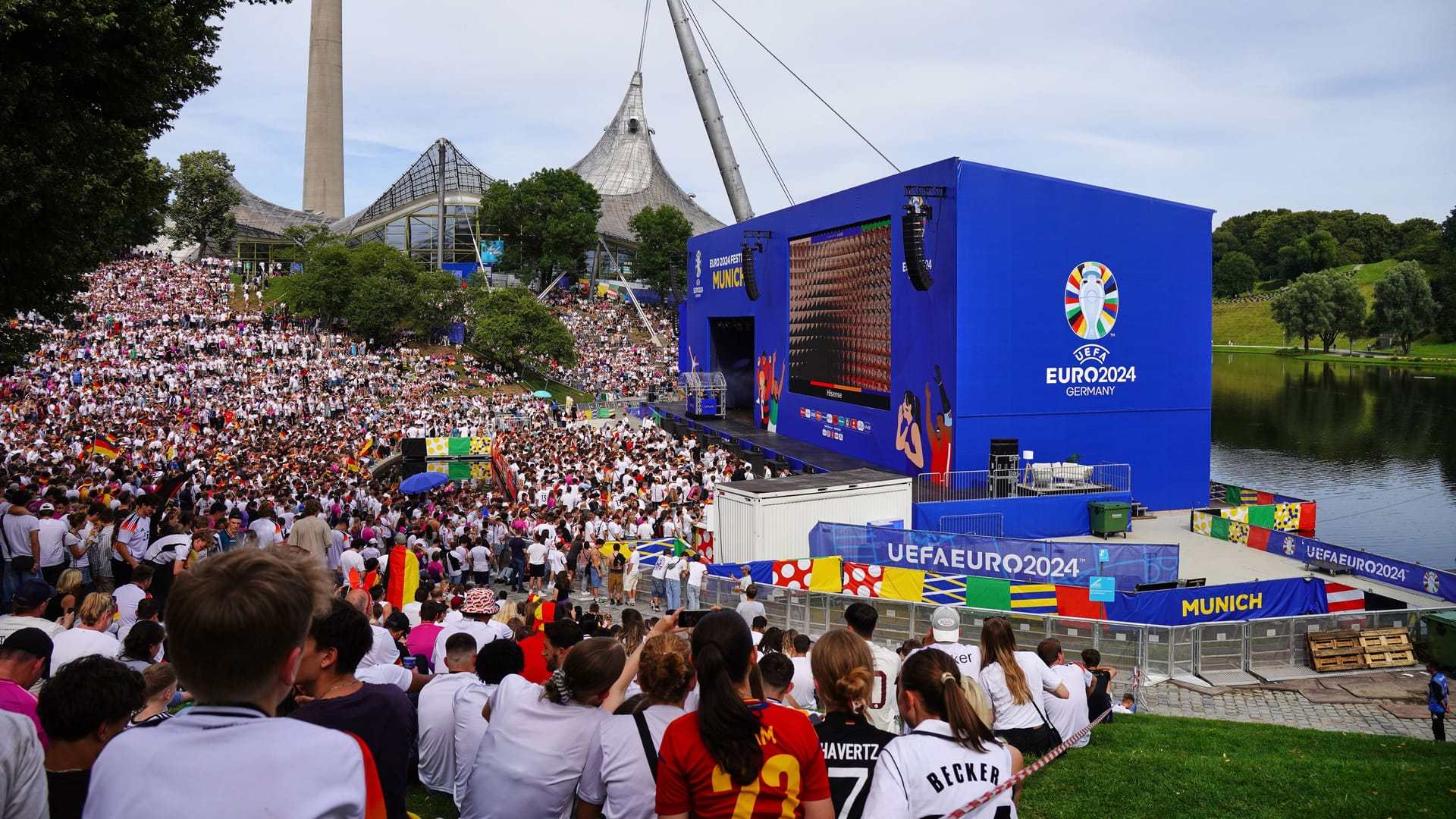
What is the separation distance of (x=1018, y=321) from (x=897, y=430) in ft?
13.9

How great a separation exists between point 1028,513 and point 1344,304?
67.8 meters

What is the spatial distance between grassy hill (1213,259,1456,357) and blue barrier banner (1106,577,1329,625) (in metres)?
82.6

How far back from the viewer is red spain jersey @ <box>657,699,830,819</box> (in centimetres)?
301

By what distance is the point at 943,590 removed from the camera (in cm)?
1352

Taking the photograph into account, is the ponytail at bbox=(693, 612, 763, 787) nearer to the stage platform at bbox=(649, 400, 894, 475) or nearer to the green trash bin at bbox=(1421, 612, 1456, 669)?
the green trash bin at bbox=(1421, 612, 1456, 669)

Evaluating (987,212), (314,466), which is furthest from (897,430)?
(314,466)

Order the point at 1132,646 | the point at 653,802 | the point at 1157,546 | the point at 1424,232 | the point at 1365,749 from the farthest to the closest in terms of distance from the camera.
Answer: the point at 1424,232 < the point at 1157,546 < the point at 1132,646 < the point at 1365,749 < the point at 653,802

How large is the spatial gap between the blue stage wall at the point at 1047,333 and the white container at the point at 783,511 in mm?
4191

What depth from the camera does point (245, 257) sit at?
270ft

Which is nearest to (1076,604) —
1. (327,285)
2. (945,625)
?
(945,625)

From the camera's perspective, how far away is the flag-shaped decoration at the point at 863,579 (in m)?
13.8

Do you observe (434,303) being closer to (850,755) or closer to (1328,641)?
(1328,641)

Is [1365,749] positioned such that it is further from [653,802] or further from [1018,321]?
[1018,321]

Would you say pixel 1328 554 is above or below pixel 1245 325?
below
